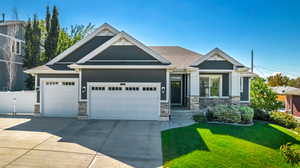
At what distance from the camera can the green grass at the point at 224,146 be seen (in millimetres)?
4788

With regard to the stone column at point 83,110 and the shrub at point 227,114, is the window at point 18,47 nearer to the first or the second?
the stone column at point 83,110

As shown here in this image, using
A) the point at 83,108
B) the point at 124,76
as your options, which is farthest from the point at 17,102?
the point at 124,76

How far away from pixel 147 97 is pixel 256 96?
1242 cm

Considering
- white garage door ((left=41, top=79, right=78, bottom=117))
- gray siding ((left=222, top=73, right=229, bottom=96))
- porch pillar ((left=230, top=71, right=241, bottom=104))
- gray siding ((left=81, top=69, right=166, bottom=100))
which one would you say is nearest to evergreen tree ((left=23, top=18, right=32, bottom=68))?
white garage door ((left=41, top=79, right=78, bottom=117))

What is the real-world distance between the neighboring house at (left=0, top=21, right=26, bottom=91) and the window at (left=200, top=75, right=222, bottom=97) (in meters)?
19.9

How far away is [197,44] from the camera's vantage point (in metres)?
17.9

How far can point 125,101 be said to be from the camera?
9.48 meters

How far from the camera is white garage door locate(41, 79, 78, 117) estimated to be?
405 inches

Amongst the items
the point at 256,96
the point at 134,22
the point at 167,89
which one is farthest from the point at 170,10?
the point at 256,96

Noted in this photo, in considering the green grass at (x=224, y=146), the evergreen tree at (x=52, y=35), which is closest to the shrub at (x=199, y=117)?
the green grass at (x=224, y=146)

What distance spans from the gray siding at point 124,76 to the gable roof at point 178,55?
2.59m

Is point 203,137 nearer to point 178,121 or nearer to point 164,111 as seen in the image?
point 178,121

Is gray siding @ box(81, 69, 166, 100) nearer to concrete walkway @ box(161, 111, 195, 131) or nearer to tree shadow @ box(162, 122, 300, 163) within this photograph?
concrete walkway @ box(161, 111, 195, 131)

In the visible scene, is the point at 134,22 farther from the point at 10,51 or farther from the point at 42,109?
the point at 10,51
